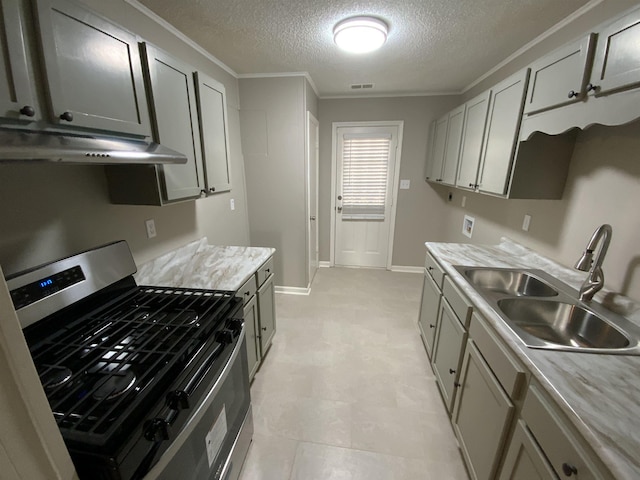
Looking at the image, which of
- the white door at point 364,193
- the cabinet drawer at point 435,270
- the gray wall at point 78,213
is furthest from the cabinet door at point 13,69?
the white door at point 364,193

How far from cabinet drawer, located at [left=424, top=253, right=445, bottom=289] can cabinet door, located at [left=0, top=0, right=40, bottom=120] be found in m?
2.23

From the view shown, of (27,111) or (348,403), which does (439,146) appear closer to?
(348,403)

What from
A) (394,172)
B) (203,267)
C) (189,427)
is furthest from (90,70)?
(394,172)

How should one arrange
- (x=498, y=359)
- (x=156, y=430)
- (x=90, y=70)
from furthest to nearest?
(x=498, y=359) < (x=90, y=70) < (x=156, y=430)

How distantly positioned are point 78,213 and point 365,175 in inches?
130

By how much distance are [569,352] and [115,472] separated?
1.50 meters

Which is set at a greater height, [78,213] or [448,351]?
[78,213]

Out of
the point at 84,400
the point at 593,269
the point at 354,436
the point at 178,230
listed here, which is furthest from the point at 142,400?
the point at 593,269

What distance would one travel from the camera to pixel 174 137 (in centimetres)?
156

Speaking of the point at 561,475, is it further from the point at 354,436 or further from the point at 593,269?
the point at 354,436

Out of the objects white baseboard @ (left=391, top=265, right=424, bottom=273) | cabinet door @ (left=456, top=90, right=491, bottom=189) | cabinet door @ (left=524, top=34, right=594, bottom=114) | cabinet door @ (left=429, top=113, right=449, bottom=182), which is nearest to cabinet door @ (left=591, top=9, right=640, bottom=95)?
cabinet door @ (left=524, top=34, right=594, bottom=114)

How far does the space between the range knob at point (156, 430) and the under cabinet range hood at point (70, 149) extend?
771mm

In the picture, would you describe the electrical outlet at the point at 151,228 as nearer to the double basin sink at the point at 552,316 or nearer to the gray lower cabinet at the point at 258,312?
the gray lower cabinet at the point at 258,312

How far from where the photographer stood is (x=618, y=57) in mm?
1104
